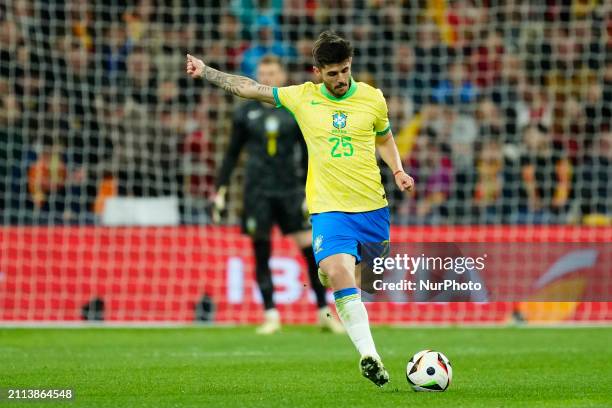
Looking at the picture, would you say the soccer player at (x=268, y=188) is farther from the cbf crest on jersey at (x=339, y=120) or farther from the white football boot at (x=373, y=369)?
the white football boot at (x=373, y=369)

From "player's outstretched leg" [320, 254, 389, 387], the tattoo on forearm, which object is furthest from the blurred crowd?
"player's outstretched leg" [320, 254, 389, 387]

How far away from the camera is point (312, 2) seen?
1788 centimetres

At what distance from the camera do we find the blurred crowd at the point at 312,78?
50.8 feet

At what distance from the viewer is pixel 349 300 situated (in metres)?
7.23

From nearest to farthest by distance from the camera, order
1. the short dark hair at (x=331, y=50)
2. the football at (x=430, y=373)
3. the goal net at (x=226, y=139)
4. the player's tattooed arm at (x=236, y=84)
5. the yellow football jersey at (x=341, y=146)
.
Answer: the football at (x=430, y=373) → the short dark hair at (x=331, y=50) → the yellow football jersey at (x=341, y=146) → the player's tattooed arm at (x=236, y=84) → the goal net at (x=226, y=139)

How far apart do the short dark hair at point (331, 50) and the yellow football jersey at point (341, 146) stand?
0.33 meters

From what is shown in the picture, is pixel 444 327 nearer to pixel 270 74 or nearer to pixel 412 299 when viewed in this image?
pixel 270 74

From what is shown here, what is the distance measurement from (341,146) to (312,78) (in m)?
9.92

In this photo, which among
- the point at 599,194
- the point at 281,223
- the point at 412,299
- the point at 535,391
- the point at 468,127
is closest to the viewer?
the point at 535,391

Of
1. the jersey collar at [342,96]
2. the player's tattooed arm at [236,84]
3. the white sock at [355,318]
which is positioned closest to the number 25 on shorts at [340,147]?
the jersey collar at [342,96]

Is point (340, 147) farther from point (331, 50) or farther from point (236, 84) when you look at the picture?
point (236, 84)

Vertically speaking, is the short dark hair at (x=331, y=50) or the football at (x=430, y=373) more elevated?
the short dark hair at (x=331, y=50)

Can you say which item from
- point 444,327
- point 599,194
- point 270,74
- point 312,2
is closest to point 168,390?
point 270,74

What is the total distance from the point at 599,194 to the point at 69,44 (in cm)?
700
